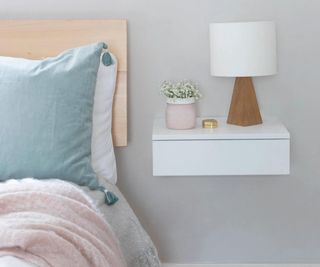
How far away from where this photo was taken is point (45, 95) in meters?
2.04

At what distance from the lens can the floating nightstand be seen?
2.17 m

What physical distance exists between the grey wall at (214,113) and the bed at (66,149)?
0.11m

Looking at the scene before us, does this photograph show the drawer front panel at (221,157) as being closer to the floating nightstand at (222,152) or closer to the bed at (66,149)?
the floating nightstand at (222,152)

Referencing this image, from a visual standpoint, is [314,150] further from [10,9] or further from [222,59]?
[10,9]

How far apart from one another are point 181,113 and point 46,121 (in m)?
0.54

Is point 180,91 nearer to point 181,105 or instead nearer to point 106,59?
point 181,105

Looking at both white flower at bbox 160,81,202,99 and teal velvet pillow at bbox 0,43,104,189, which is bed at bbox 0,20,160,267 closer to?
teal velvet pillow at bbox 0,43,104,189

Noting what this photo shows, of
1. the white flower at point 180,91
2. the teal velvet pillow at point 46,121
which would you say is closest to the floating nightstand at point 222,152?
the white flower at point 180,91

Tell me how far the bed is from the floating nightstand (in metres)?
0.24

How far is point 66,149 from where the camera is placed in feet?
6.65

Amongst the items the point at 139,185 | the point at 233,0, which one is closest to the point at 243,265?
the point at 139,185

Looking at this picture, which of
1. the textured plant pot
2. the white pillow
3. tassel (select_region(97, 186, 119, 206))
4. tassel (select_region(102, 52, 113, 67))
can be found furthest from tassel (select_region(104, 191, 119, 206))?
tassel (select_region(102, 52, 113, 67))

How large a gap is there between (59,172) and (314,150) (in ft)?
3.63

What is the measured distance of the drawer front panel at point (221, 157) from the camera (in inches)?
85.7
